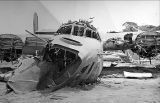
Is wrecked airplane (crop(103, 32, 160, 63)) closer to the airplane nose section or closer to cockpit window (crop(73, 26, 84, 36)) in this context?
cockpit window (crop(73, 26, 84, 36))

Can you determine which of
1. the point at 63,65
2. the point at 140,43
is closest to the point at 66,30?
the point at 63,65

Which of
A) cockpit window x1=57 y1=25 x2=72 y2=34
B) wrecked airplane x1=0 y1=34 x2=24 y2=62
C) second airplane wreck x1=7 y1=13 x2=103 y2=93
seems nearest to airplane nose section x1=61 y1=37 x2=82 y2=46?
second airplane wreck x1=7 y1=13 x2=103 y2=93

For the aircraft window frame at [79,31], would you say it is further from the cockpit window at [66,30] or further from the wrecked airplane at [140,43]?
the wrecked airplane at [140,43]

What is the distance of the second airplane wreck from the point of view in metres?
11.7

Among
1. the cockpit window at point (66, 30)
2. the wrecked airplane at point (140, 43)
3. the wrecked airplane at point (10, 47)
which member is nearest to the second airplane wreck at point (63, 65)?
the cockpit window at point (66, 30)

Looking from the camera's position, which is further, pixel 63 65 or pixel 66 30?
pixel 66 30

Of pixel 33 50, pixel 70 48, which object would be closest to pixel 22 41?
pixel 33 50

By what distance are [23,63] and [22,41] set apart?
323 inches

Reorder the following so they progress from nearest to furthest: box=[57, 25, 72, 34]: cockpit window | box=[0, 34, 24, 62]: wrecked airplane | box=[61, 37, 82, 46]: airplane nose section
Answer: box=[61, 37, 82, 46]: airplane nose section < box=[57, 25, 72, 34]: cockpit window < box=[0, 34, 24, 62]: wrecked airplane

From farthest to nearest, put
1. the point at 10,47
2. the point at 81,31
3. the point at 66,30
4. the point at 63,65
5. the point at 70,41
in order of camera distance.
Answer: the point at 10,47 → the point at 66,30 → the point at 81,31 → the point at 63,65 → the point at 70,41

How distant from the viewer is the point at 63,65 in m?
14.2

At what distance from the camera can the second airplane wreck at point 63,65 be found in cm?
1173

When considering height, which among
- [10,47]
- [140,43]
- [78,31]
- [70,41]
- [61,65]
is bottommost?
[61,65]

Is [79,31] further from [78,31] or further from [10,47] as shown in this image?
[10,47]
